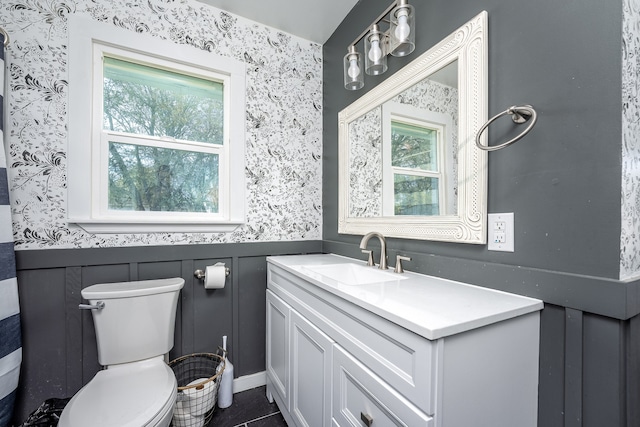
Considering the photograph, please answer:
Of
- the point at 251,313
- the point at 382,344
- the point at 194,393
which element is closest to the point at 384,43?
the point at 382,344

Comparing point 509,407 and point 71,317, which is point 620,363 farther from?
point 71,317

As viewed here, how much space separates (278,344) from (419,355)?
1.07 m

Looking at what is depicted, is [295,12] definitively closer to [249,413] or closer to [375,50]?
[375,50]

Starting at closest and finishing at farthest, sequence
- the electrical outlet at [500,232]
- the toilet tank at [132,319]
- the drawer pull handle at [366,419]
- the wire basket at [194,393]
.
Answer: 1. the drawer pull handle at [366,419]
2. the electrical outlet at [500,232]
3. the toilet tank at [132,319]
4. the wire basket at [194,393]

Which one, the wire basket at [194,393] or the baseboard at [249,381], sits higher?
the wire basket at [194,393]

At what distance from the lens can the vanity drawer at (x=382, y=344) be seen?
2.06 feet

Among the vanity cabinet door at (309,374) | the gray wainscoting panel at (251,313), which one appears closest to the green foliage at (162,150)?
the gray wainscoting panel at (251,313)

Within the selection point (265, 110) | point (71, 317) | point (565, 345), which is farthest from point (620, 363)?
point (71, 317)

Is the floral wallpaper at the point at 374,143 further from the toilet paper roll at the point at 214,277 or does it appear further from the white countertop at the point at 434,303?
the toilet paper roll at the point at 214,277

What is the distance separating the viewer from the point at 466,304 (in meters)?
0.80

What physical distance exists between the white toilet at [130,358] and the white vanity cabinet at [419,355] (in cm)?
62

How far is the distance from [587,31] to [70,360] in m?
2.47

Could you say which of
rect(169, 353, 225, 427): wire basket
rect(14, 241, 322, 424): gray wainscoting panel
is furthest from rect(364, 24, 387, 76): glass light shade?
rect(169, 353, 225, 427): wire basket

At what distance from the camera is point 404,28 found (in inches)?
45.9
